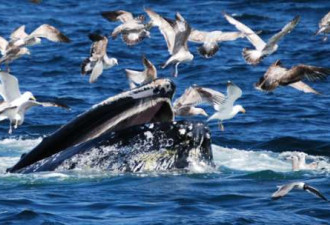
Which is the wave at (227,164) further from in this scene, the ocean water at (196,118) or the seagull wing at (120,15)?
the seagull wing at (120,15)

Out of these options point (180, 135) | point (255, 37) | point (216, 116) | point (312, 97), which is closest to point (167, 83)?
point (180, 135)

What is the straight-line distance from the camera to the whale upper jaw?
14352mm

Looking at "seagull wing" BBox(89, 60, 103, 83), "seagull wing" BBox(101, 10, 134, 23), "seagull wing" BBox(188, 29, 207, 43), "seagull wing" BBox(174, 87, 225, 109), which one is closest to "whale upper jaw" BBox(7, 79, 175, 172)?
"seagull wing" BBox(174, 87, 225, 109)

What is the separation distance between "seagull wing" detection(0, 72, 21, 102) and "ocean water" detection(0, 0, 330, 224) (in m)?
0.82

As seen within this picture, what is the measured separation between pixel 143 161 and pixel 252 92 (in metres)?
11.7

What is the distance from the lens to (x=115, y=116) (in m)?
14.6

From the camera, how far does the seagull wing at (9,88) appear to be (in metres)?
19.8

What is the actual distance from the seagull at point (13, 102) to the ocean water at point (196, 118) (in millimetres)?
529

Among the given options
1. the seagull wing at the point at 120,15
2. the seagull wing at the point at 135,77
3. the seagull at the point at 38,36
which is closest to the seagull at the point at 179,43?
the seagull wing at the point at 135,77

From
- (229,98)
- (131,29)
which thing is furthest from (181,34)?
(131,29)

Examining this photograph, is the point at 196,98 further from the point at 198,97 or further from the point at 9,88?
the point at 9,88

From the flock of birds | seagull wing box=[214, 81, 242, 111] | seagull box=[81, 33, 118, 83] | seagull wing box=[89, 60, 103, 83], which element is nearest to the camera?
the flock of birds

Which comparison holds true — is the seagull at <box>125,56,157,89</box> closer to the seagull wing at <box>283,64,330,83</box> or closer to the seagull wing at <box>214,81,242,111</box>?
the seagull wing at <box>214,81,242,111</box>

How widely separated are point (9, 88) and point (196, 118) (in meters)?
5.11
